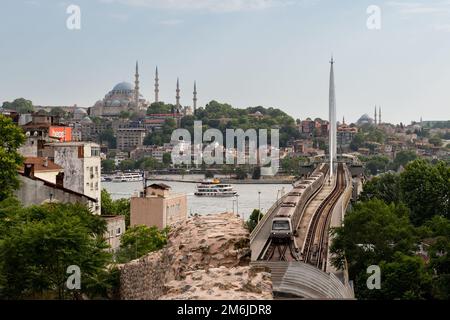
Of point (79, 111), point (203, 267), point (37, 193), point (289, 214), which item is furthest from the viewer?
point (79, 111)

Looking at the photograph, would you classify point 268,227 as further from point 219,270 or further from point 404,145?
point 404,145

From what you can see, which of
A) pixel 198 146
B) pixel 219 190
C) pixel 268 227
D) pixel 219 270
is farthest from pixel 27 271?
pixel 198 146

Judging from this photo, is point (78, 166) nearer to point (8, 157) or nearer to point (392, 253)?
point (8, 157)

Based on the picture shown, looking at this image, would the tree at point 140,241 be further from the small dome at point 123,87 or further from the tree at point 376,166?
the small dome at point 123,87

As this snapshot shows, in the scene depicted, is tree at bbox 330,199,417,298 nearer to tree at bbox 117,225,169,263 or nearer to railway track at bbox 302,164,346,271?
railway track at bbox 302,164,346,271

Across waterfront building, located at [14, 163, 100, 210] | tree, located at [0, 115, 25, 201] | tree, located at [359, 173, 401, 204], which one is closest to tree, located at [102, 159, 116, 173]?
tree, located at [359, 173, 401, 204]

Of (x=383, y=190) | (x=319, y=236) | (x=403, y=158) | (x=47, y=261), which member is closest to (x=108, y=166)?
(x=403, y=158)
